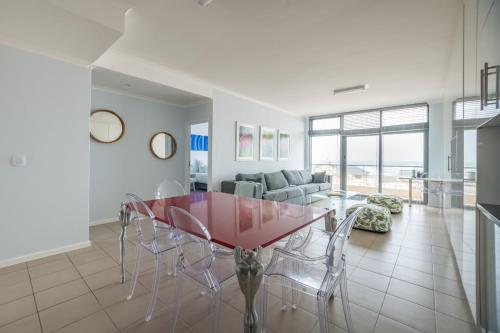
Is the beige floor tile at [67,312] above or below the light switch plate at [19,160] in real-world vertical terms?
below

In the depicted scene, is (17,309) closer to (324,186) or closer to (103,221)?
(103,221)

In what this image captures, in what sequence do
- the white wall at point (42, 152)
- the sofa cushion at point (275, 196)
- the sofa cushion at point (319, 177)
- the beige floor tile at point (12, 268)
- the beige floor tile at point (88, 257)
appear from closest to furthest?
the beige floor tile at point (12, 268), the white wall at point (42, 152), the beige floor tile at point (88, 257), the sofa cushion at point (275, 196), the sofa cushion at point (319, 177)

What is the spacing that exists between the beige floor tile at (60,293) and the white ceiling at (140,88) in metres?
2.57

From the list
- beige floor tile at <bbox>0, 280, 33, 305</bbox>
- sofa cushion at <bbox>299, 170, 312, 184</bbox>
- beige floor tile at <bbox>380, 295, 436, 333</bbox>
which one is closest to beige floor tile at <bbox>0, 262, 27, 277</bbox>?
beige floor tile at <bbox>0, 280, 33, 305</bbox>

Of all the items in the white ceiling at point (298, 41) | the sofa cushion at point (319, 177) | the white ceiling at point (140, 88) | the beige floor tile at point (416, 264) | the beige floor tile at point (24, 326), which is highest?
the white ceiling at point (298, 41)

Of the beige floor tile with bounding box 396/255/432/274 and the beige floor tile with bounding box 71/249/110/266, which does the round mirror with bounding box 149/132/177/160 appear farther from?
the beige floor tile with bounding box 396/255/432/274

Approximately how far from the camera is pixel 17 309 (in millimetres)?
1708

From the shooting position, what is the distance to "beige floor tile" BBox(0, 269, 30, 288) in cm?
204

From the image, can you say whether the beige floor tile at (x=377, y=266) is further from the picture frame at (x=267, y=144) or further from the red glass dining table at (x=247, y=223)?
the picture frame at (x=267, y=144)

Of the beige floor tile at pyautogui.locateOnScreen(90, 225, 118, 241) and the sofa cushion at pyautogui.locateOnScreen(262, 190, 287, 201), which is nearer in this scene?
the beige floor tile at pyautogui.locateOnScreen(90, 225, 118, 241)

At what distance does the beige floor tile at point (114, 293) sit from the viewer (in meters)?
1.83

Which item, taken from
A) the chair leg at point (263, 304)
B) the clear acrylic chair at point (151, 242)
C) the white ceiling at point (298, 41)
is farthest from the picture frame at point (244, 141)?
the chair leg at point (263, 304)

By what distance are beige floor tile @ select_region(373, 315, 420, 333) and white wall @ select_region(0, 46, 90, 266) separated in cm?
333

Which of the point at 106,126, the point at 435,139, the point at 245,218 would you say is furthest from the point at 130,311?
the point at 435,139
